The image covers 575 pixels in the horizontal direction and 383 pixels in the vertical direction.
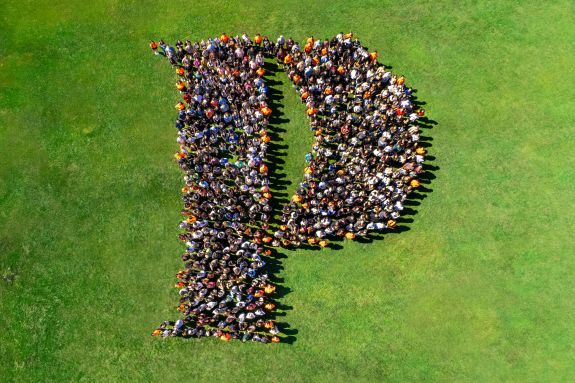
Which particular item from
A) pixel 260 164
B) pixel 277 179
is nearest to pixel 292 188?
pixel 277 179

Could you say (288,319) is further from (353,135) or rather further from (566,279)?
(566,279)

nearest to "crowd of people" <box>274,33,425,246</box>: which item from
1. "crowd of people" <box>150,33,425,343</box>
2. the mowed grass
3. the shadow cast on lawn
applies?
"crowd of people" <box>150,33,425,343</box>

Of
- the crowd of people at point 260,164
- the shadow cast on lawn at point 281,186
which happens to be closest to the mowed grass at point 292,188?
the shadow cast on lawn at point 281,186

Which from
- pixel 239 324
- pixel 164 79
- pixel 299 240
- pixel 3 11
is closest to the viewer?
pixel 239 324

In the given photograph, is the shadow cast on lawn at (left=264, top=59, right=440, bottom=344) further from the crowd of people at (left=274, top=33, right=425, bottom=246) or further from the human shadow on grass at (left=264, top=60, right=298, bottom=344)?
the crowd of people at (left=274, top=33, right=425, bottom=246)

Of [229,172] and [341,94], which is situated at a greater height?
[341,94]

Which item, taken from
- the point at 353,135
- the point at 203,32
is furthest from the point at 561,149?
the point at 203,32
